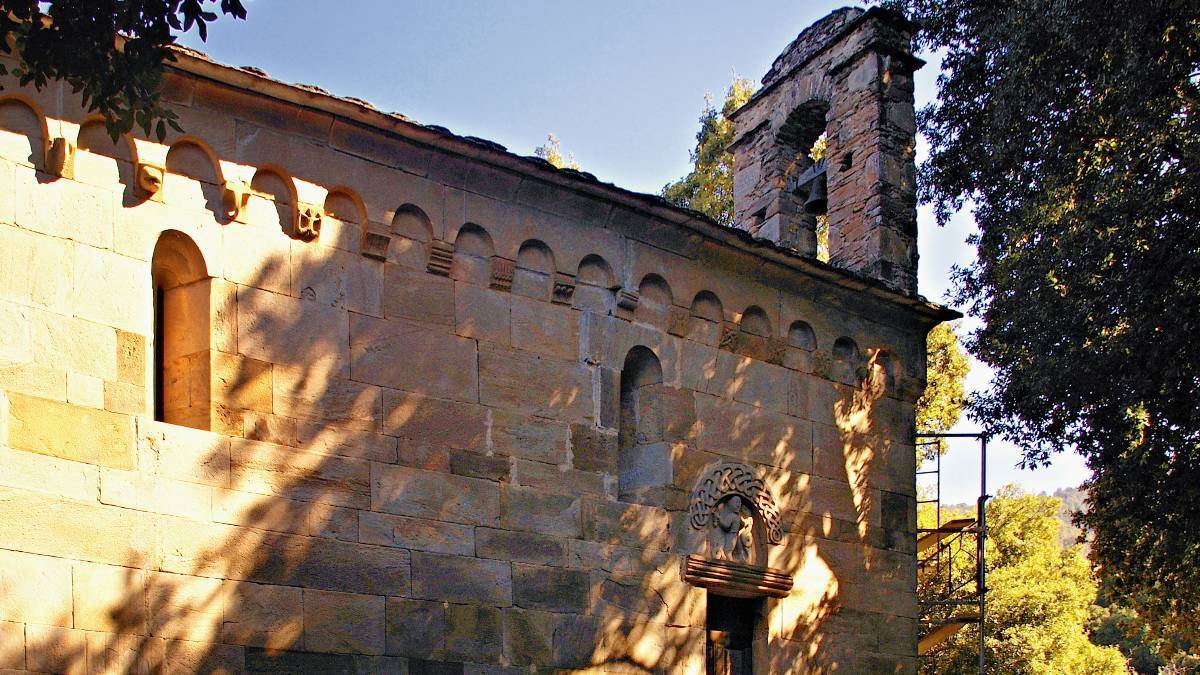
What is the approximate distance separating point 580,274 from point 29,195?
12.2ft

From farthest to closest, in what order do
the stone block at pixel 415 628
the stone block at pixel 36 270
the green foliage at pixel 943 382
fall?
the green foliage at pixel 943 382, the stone block at pixel 415 628, the stone block at pixel 36 270

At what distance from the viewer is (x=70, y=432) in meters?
7.41

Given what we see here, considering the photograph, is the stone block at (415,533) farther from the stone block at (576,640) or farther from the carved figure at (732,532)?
A: the carved figure at (732,532)

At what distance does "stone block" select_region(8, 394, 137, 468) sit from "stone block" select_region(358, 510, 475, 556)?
147cm

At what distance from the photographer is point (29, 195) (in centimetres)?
749

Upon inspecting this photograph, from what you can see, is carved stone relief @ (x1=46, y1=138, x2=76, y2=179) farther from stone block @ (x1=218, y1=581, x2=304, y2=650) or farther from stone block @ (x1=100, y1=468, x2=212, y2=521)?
stone block @ (x1=218, y1=581, x2=304, y2=650)

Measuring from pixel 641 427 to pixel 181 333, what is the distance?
3.43 metres

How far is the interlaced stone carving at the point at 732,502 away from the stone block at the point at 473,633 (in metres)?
1.95

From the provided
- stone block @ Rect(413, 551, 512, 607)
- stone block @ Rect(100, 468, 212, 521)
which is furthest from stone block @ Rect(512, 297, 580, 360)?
stone block @ Rect(100, 468, 212, 521)

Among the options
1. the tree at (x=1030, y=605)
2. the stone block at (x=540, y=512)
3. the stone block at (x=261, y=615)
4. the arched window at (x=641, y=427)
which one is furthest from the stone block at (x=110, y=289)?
the tree at (x=1030, y=605)

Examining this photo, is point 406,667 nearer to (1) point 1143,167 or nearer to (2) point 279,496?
(2) point 279,496

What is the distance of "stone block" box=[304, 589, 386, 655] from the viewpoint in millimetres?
8188

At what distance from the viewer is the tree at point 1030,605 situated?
84.5 ft

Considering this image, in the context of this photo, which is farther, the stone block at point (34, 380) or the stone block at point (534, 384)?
the stone block at point (534, 384)
